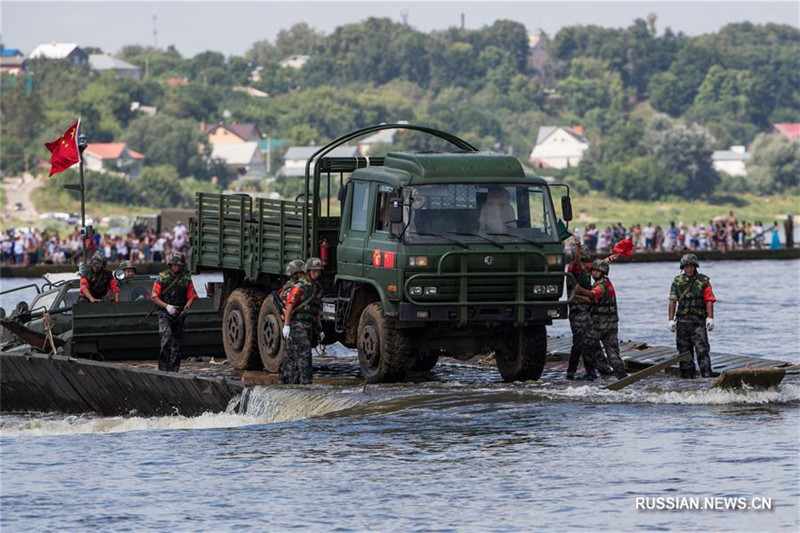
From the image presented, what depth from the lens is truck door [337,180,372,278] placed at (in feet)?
72.6

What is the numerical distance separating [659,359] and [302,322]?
5.96 m

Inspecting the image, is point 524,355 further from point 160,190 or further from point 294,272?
point 160,190

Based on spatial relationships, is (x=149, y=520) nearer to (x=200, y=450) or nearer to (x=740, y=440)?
(x=200, y=450)

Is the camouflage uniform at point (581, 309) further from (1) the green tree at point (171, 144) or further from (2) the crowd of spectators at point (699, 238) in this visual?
(1) the green tree at point (171, 144)

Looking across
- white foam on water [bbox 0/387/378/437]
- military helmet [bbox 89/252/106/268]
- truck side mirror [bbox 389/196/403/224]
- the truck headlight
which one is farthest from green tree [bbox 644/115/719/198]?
truck side mirror [bbox 389/196/403/224]

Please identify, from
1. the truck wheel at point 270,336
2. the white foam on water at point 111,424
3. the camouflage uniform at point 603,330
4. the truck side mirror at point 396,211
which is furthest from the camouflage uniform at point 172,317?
the camouflage uniform at point 603,330

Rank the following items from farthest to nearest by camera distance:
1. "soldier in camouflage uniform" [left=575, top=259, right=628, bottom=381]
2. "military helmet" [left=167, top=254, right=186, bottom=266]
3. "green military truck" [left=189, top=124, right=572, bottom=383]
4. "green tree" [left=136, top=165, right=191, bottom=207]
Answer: "green tree" [left=136, top=165, right=191, bottom=207]
"military helmet" [left=167, top=254, right=186, bottom=266]
"soldier in camouflage uniform" [left=575, top=259, right=628, bottom=381]
"green military truck" [left=189, top=124, right=572, bottom=383]

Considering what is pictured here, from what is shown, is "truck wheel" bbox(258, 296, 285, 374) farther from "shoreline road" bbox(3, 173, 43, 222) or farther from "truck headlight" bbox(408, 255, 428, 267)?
"shoreline road" bbox(3, 173, 43, 222)

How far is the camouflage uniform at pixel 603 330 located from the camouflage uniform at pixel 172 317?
5.63 metres

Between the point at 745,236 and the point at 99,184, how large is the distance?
304ft

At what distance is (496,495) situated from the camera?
55.9 feet

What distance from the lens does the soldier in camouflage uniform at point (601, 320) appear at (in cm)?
2257

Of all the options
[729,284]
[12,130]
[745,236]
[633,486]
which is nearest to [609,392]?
[633,486]
